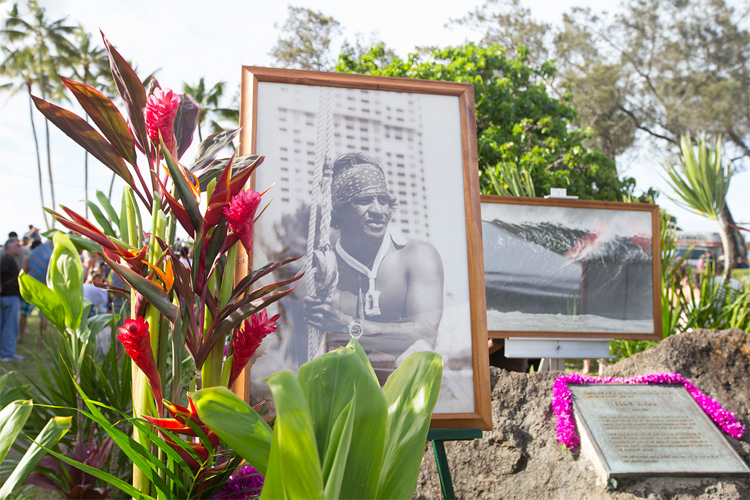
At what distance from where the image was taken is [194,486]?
1325 mm

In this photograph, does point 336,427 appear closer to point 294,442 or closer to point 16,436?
point 294,442

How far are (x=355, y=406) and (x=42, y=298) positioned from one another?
1417 millimetres

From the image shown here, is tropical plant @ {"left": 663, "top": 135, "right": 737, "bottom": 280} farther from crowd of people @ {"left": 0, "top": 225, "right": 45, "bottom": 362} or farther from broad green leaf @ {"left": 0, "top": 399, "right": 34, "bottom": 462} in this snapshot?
crowd of people @ {"left": 0, "top": 225, "right": 45, "bottom": 362}

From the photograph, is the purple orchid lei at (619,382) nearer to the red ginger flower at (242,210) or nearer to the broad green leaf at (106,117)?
the red ginger flower at (242,210)

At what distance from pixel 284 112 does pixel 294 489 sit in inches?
55.4

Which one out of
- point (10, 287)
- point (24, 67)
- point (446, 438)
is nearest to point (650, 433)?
point (446, 438)

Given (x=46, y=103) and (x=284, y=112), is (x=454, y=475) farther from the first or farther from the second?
(x=46, y=103)

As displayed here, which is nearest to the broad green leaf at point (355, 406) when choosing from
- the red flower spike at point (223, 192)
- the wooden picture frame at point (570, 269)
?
the red flower spike at point (223, 192)

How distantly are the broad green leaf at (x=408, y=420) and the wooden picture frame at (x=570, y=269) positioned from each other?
2678 millimetres

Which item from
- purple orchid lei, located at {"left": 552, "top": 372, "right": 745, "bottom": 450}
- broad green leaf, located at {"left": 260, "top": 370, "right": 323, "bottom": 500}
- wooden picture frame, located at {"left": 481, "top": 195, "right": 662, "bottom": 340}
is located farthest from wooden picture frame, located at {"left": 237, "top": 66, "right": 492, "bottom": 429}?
wooden picture frame, located at {"left": 481, "top": 195, "right": 662, "bottom": 340}

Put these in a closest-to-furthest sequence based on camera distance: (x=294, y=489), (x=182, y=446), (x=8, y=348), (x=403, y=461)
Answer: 1. (x=294, y=489)
2. (x=403, y=461)
3. (x=182, y=446)
4. (x=8, y=348)

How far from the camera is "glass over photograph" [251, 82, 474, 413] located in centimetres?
181

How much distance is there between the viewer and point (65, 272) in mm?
1792

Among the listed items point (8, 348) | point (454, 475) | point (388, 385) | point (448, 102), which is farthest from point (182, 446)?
point (8, 348)
